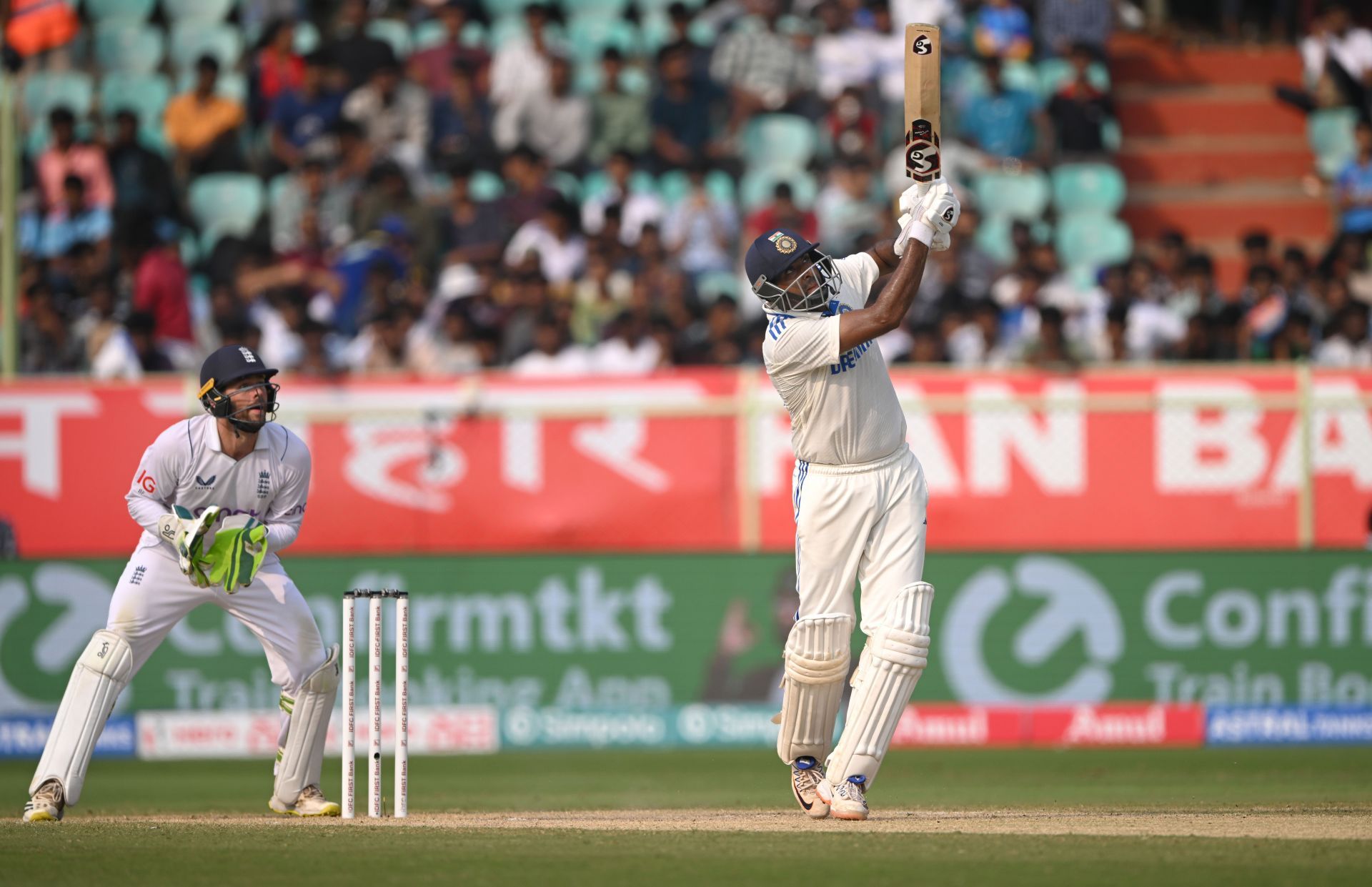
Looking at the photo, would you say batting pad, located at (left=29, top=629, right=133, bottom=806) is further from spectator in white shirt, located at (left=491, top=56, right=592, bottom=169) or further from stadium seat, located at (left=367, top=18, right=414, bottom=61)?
stadium seat, located at (left=367, top=18, right=414, bottom=61)

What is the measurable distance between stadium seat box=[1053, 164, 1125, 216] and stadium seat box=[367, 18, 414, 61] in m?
6.59

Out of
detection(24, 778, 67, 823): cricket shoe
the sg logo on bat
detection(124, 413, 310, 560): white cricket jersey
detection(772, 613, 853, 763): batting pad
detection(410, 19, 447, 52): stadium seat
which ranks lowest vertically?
detection(24, 778, 67, 823): cricket shoe

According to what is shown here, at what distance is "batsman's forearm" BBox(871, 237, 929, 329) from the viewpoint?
7559mm

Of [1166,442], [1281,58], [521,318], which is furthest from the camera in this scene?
[1281,58]

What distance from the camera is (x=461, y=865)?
6.91 meters

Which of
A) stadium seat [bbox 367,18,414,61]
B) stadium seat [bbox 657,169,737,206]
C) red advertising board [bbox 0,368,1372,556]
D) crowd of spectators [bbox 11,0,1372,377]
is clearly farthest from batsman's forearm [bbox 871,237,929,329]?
stadium seat [bbox 367,18,414,61]

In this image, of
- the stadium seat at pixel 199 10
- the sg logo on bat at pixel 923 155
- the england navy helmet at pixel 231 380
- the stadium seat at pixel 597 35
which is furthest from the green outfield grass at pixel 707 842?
the stadium seat at pixel 199 10

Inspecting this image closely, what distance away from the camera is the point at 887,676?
7945 millimetres

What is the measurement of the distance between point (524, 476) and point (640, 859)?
25.8 ft

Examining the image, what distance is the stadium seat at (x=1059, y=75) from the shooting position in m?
18.9

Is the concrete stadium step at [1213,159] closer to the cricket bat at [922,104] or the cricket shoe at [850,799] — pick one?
the cricket bat at [922,104]

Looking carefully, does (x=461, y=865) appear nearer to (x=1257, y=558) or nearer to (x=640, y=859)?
(x=640, y=859)

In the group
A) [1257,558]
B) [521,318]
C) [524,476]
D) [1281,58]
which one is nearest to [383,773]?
[524,476]

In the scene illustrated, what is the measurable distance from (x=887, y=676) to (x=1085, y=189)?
11547 mm
